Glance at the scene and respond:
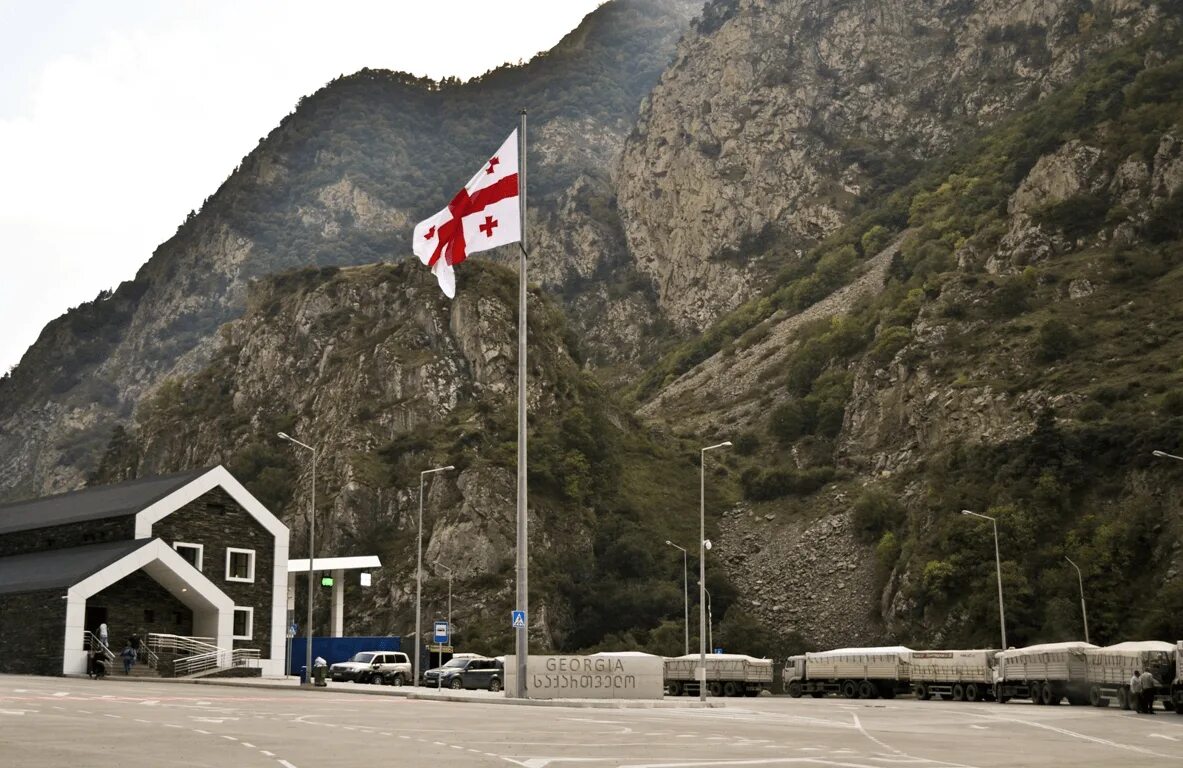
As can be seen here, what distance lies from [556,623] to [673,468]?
3144 cm

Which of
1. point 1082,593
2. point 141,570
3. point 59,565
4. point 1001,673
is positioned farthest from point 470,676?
point 1082,593

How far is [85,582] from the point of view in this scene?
57.8 metres

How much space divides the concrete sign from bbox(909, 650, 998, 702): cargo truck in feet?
69.6

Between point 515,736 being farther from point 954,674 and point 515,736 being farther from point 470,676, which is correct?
point 470,676

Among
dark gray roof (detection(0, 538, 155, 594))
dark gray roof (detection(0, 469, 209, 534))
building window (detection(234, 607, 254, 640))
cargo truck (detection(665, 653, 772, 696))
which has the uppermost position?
dark gray roof (detection(0, 469, 209, 534))

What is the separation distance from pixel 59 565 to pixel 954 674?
42381 millimetres

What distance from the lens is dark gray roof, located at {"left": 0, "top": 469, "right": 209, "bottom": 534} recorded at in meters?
63.9

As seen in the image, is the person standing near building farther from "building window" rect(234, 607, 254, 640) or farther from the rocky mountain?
"building window" rect(234, 607, 254, 640)

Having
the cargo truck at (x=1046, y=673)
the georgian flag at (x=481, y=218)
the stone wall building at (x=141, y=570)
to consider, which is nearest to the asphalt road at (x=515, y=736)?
the cargo truck at (x=1046, y=673)

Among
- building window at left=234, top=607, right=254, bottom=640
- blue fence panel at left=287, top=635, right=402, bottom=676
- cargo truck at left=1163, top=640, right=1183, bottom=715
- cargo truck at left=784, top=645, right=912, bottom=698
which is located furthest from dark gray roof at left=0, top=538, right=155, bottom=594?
cargo truck at left=1163, top=640, right=1183, bottom=715

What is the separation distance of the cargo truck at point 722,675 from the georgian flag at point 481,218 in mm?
28942

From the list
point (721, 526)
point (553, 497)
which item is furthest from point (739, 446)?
point (553, 497)

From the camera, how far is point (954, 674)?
60438 millimetres

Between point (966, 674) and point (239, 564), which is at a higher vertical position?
point (239, 564)
